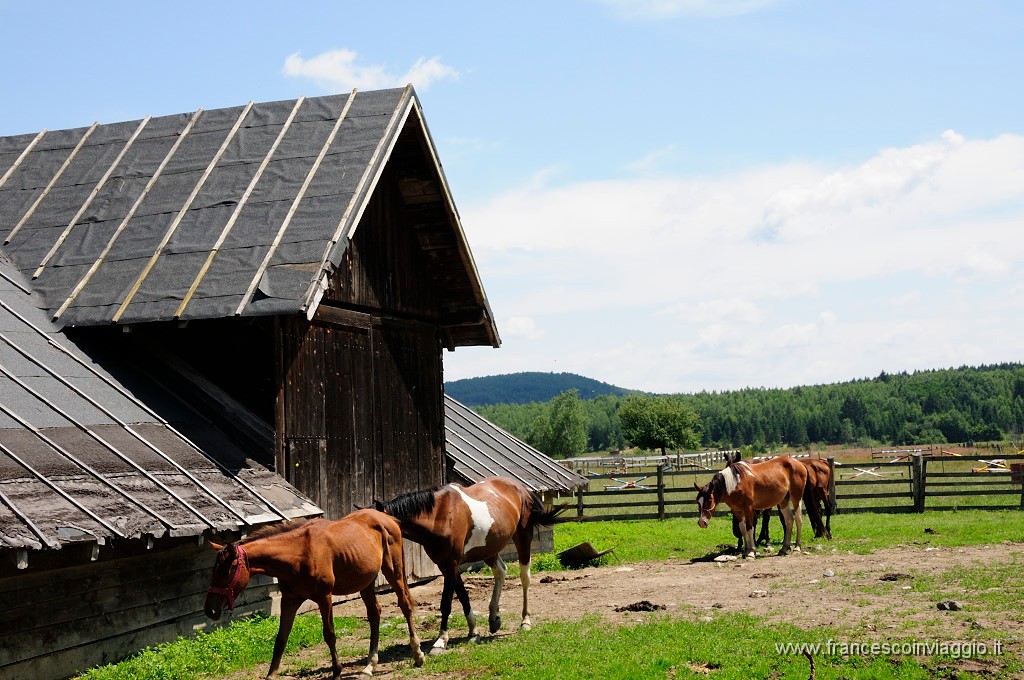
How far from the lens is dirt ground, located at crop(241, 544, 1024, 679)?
10445mm

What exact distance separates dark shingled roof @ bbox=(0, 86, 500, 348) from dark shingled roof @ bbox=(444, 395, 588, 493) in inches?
114

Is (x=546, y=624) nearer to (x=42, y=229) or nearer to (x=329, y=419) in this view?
(x=329, y=419)

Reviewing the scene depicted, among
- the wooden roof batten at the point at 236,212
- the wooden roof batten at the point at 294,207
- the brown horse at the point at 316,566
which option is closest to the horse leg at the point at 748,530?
the brown horse at the point at 316,566

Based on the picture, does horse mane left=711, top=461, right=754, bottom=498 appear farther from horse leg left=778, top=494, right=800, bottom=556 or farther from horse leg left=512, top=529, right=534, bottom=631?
horse leg left=512, top=529, right=534, bottom=631

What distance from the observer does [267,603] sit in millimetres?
12492

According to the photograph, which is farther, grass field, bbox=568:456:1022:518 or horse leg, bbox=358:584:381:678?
grass field, bbox=568:456:1022:518

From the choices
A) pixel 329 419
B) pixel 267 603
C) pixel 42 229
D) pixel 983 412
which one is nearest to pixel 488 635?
pixel 267 603

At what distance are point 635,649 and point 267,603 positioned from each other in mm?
5001

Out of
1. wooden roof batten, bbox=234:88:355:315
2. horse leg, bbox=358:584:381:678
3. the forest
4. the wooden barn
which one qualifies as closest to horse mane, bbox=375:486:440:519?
horse leg, bbox=358:584:381:678

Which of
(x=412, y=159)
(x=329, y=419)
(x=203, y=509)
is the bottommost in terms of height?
(x=203, y=509)

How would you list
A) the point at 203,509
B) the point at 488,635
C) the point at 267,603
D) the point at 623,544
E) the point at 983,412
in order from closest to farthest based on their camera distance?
the point at 203,509 → the point at 488,635 → the point at 267,603 → the point at 623,544 → the point at 983,412

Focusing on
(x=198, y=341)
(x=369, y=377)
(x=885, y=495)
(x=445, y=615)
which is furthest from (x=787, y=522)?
(x=198, y=341)

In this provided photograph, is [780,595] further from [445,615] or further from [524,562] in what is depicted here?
[445,615]

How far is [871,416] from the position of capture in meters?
156
